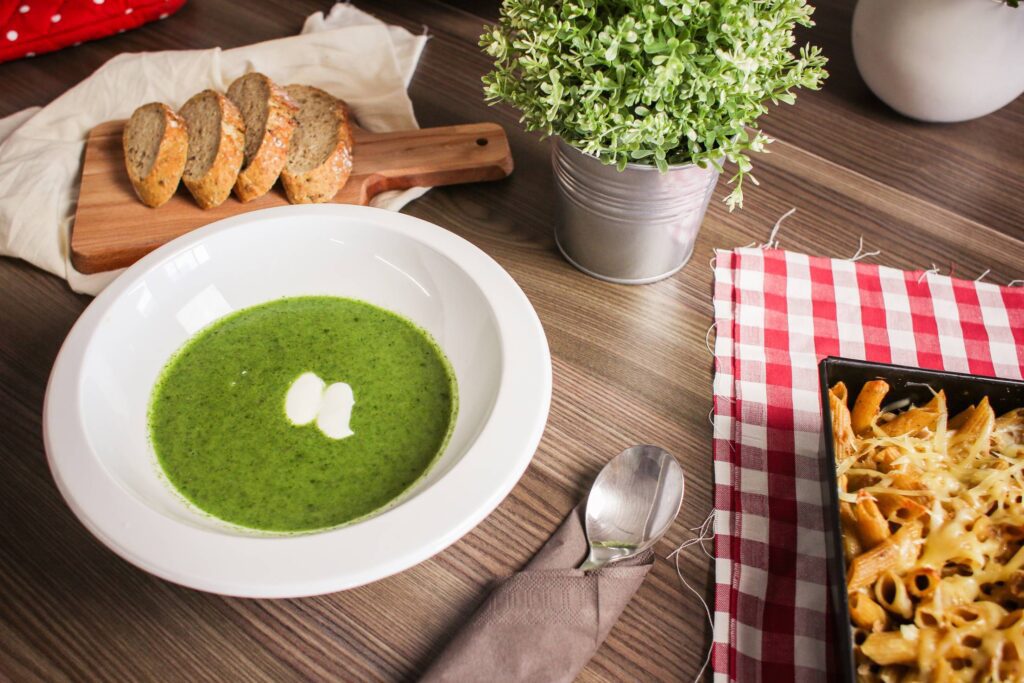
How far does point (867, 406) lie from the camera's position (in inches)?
37.4

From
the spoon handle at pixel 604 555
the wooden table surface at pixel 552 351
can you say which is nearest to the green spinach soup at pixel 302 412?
the wooden table surface at pixel 552 351

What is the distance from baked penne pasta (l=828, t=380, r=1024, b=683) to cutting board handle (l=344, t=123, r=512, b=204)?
0.75m

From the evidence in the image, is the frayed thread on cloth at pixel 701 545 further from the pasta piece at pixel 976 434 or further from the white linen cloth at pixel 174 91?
the white linen cloth at pixel 174 91

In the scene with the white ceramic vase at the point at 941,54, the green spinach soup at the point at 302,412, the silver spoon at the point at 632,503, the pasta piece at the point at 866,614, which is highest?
the white ceramic vase at the point at 941,54

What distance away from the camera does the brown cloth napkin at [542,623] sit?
2.73 feet

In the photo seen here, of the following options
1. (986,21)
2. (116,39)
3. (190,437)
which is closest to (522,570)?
(190,437)

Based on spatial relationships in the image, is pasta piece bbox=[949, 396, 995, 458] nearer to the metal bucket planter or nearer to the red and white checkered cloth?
the red and white checkered cloth

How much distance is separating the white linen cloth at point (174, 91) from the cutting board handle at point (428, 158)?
0.10ft

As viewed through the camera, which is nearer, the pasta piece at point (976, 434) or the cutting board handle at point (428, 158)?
the pasta piece at point (976, 434)

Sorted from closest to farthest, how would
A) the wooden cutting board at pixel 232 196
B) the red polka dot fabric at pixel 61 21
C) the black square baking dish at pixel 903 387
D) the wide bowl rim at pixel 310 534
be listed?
the wide bowl rim at pixel 310 534 < the black square baking dish at pixel 903 387 < the wooden cutting board at pixel 232 196 < the red polka dot fabric at pixel 61 21

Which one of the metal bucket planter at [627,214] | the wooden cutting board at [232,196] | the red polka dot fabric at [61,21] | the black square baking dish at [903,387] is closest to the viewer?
the black square baking dish at [903,387]

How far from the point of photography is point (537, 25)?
1021 mm

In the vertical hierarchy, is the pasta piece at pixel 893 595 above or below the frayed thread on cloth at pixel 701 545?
above

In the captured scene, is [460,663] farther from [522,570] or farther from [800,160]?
[800,160]
